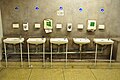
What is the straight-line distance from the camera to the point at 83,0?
174 inches

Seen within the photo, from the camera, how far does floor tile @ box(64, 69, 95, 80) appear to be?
3.52m

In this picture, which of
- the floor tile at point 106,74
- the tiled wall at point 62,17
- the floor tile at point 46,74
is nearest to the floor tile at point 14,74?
the floor tile at point 46,74

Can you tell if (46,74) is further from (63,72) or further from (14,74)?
(14,74)

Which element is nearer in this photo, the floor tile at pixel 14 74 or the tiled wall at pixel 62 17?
the floor tile at pixel 14 74

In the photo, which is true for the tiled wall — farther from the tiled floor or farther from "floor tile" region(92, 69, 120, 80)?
"floor tile" region(92, 69, 120, 80)

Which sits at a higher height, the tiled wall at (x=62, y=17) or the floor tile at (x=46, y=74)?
the tiled wall at (x=62, y=17)

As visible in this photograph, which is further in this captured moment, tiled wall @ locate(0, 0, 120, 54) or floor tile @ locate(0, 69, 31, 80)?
tiled wall @ locate(0, 0, 120, 54)

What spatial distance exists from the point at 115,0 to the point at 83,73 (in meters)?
2.51

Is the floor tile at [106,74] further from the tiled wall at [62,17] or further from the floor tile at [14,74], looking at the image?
the floor tile at [14,74]

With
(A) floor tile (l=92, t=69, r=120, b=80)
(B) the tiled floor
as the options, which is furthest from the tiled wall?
(A) floor tile (l=92, t=69, r=120, b=80)

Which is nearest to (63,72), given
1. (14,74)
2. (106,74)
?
(106,74)

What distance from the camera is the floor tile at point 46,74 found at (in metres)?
3.50

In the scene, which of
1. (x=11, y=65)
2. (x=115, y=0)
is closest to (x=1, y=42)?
(x=11, y=65)

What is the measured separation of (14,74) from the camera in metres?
3.68
